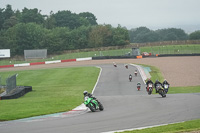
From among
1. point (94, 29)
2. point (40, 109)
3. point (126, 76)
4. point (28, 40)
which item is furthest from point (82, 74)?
point (94, 29)

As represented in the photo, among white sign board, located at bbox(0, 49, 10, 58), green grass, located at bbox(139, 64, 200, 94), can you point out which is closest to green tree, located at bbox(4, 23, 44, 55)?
white sign board, located at bbox(0, 49, 10, 58)

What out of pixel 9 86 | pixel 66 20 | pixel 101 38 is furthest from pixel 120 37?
pixel 9 86

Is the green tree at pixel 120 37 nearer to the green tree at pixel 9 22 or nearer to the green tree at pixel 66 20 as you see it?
the green tree at pixel 9 22

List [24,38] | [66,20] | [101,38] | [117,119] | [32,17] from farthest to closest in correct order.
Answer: [66,20], [32,17], [101,38], [24,38], [117,119]

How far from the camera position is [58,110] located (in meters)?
19.9

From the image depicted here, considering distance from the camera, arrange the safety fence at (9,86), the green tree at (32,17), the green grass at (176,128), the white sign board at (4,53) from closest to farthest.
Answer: the green grass at (176,128), the safety fence at (9,86), the white sign board at (4,53), the green tree at (32,17)

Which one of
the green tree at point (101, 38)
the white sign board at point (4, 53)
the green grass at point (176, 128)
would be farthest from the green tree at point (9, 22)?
the green grass at point (176, 128)

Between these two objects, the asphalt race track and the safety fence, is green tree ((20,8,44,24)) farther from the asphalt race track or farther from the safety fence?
the asphalt race track

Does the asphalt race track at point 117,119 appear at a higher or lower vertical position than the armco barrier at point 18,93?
higher

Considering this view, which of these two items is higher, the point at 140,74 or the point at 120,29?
the point at 120,29

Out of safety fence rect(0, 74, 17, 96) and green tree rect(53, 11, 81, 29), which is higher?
green tree rect(53, 11, 81, 29)

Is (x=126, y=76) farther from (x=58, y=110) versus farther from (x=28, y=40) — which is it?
(x=28, y=40)

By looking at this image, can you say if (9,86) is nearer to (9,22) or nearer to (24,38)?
(24,38)

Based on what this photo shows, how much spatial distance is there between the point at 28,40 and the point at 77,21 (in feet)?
199
